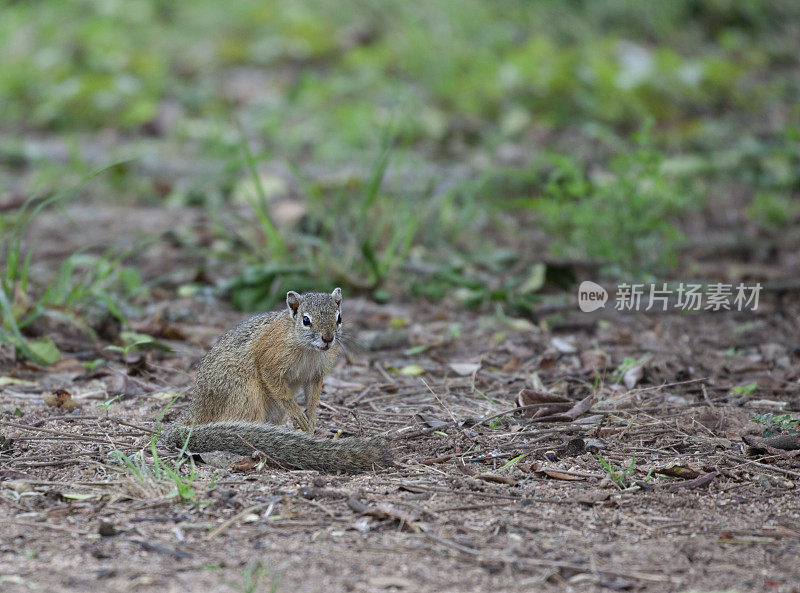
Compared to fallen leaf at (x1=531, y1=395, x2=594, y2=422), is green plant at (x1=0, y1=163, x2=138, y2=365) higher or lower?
higher

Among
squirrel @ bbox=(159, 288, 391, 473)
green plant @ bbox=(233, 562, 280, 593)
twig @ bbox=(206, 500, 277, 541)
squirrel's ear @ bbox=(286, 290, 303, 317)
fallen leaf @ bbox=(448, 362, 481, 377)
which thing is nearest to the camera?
green plant @ bbox=(233, 562, 280, 593)

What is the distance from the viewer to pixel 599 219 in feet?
19.7

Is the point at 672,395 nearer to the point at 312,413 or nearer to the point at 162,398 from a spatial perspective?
the point at 312,413

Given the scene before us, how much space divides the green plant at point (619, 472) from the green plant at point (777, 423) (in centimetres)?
69

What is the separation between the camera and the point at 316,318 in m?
3.87

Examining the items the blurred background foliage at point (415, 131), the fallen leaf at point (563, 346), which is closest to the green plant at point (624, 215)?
the blurred background foliage at point (415, 131)

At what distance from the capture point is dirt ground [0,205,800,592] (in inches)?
103

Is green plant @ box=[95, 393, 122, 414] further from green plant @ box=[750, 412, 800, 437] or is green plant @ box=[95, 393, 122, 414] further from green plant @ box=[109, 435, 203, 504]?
green plant @ box=[750, 412, 800, 437]

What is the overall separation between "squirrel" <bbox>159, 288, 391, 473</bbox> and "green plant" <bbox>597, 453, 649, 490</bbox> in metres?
0.82

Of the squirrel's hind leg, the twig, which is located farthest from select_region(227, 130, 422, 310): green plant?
the twig

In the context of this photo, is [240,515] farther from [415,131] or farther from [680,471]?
[415,131]

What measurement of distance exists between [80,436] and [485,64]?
22.6 ft

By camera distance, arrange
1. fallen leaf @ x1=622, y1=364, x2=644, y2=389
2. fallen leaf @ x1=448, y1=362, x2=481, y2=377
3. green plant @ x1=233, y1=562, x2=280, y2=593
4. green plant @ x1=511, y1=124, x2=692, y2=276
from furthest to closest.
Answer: green plant @ x1=511, y1=124, x2=692, y2=276 < fallen leaf @ x1=448, y1=362, x2=481, y2=377 < fallen leaf @ x1=622, y1=364, x2=644, y2=389 < green plant @ x1=233, y1=562, x2=280, y2=593

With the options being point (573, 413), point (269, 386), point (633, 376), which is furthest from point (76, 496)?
point (633, 376)
